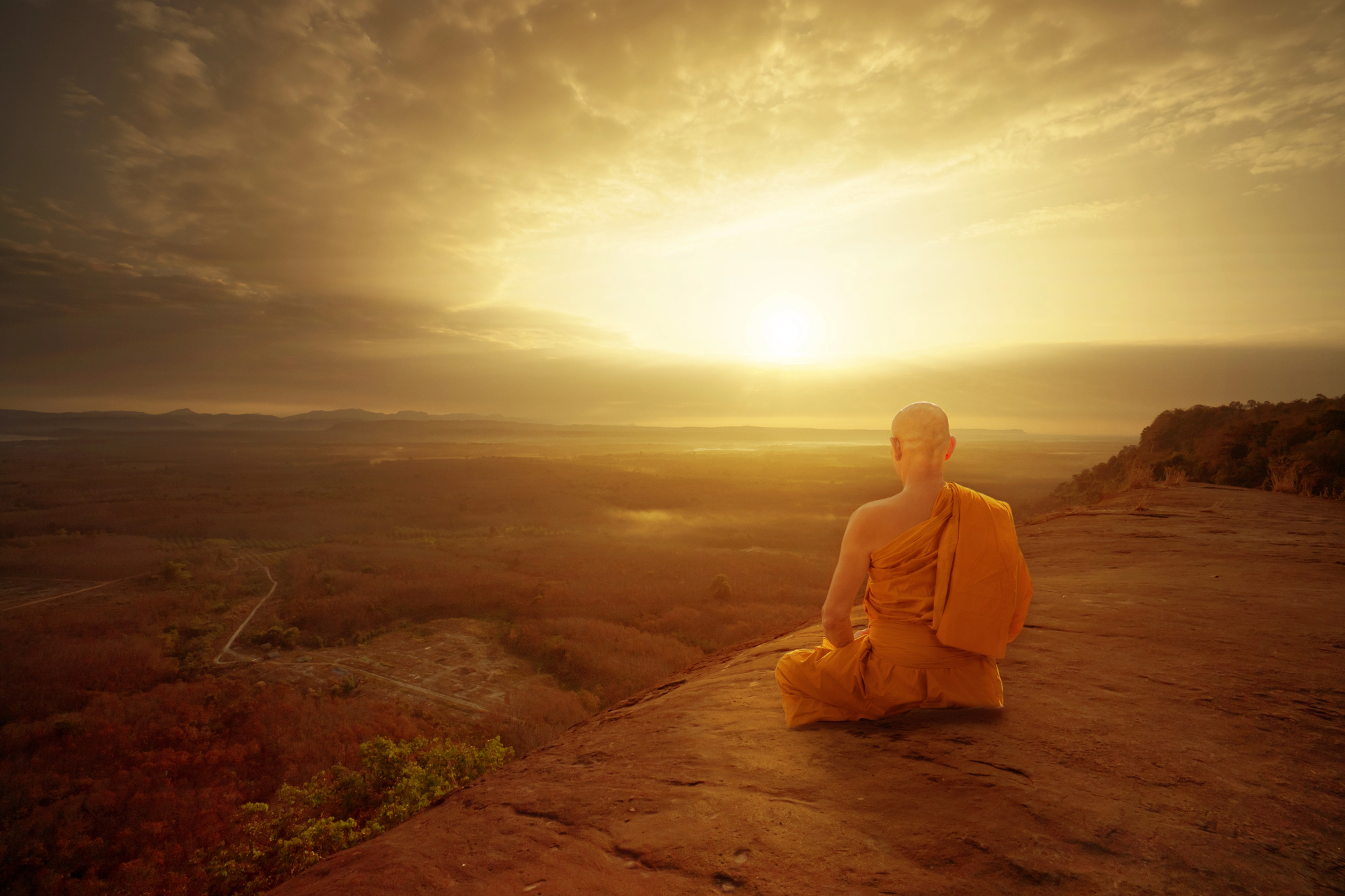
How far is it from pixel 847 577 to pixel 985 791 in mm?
1246

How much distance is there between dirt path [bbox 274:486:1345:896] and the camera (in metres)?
2.11

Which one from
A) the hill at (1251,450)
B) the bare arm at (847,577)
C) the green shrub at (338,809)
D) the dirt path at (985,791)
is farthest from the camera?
the hill at (1251,450)

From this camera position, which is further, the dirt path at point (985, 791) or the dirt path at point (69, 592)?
the dirt path at point (69, 592)

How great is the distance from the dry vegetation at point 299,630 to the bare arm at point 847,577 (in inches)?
292

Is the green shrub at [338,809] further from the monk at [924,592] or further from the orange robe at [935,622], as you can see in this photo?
the monk at [924,592]

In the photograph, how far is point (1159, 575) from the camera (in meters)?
6.56

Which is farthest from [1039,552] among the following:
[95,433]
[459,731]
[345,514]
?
[95,433]

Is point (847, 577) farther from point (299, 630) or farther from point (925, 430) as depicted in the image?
point (299, 630)

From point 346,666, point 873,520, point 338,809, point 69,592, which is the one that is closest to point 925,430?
point 873,520

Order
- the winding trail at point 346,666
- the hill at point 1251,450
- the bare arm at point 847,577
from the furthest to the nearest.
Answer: the winding trail at point 346,666
the hill at point 1251,450
the bare arm at point 847,577

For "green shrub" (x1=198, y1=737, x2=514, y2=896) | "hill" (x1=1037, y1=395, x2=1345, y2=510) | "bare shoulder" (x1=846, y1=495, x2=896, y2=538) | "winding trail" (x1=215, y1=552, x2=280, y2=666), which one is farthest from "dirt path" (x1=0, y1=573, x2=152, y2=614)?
"hill" (x1=1037, y1=395, x2=1345, y2=510)

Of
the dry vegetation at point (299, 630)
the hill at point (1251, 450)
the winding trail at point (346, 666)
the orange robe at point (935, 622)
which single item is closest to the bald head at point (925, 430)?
the orange robe at point (935, 622)

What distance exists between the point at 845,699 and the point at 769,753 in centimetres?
64

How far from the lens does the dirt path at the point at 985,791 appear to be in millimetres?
2107
